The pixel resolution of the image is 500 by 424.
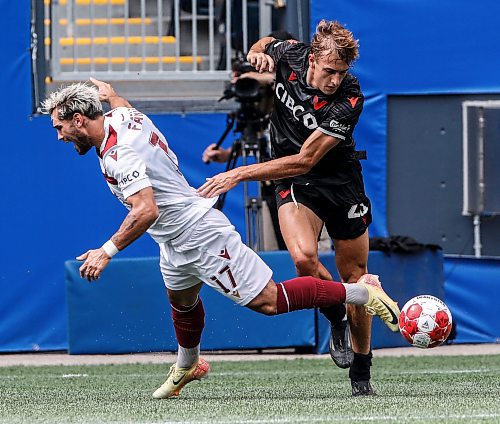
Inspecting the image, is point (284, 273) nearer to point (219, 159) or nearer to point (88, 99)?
point (219, 159)

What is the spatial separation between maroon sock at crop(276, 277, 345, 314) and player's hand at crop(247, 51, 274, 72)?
1.26 m

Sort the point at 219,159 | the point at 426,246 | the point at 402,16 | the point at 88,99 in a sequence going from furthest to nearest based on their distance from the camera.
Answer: the point at 402,16 → the point at 426,246 → the point at 219,159 → the point at 88,99

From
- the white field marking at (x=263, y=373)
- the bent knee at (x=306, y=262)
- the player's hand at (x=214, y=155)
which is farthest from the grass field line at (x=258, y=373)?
the player's hand at (x=214, y=155)

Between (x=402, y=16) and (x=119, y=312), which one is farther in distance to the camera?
(x=402, y=16)

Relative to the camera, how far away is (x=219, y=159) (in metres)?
10.5

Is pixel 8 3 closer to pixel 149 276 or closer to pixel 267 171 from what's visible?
pixel 149 276

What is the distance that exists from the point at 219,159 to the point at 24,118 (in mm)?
2402

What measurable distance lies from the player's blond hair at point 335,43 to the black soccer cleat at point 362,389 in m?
1.71

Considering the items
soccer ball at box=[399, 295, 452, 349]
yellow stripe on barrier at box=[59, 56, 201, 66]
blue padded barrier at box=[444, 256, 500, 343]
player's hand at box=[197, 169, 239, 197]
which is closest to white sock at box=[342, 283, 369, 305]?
soccer ball at box=[399, 295, 452, 349]

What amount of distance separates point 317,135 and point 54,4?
6.70 meters

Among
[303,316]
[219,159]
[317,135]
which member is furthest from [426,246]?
[317,135]

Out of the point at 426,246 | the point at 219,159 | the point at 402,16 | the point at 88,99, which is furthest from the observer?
the point at 402,16

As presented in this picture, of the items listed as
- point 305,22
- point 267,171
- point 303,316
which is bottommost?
point 303,316

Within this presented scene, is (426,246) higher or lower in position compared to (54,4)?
lower
